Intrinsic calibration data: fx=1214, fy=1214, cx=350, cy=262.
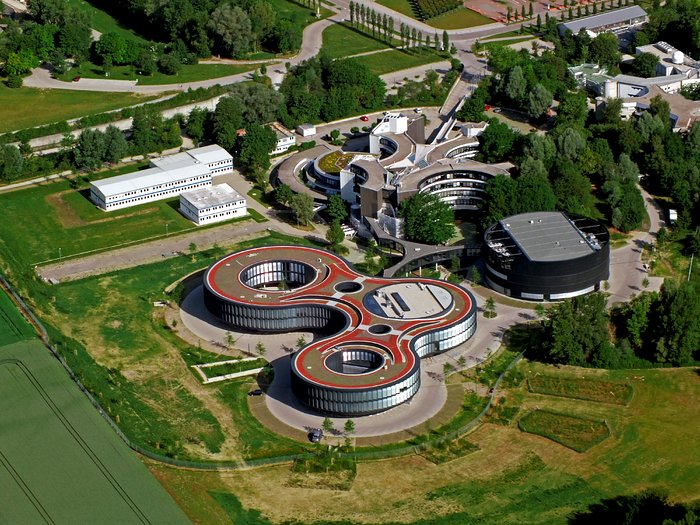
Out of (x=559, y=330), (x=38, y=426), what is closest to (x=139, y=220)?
(x=38, y=426)

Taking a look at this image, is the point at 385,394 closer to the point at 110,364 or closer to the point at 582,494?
the point at 582,494

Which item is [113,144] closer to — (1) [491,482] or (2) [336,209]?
(2) [336,209]

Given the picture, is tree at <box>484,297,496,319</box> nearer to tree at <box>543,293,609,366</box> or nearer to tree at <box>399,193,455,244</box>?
tree at <box>543,293,609,366</box>

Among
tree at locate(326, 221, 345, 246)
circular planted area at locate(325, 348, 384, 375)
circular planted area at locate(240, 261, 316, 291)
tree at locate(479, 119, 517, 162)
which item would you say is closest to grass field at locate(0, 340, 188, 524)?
circular planted area at locate(325, 348, 384, 375)

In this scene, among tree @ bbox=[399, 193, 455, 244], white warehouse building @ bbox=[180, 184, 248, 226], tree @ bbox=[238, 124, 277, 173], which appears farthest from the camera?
tree @ bbox=[238, 124, 277, 173]

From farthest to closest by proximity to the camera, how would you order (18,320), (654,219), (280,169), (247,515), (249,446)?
1. (280,169)
2. (654,219)
3. (18,320)
4. (249,446)
5. (247,515)

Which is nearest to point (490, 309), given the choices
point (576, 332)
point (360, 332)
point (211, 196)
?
point (576, 332)
